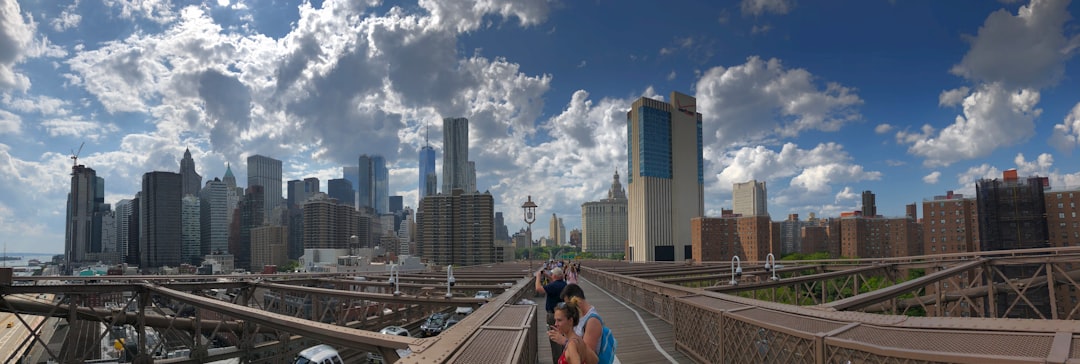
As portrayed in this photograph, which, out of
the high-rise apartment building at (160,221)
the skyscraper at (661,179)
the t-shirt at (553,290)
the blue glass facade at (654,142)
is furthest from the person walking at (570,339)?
the high-rise apartment building at (160,221)

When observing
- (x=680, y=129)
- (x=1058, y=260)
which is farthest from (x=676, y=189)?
(x=1058, y=260)

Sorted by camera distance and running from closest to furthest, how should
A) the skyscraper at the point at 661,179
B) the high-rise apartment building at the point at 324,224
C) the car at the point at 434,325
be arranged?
the car at the point at 434,325 < the skyscraper at the point at 661,179 < the high-rise apartment building at the point at 324,224

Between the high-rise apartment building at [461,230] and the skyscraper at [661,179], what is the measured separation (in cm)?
4198

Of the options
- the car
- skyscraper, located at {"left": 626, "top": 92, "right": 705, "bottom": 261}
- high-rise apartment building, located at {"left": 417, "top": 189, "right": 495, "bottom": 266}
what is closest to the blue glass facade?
skyscraper, located at {"left": 626, "top": 92, "right": 705, "bottom": 261}

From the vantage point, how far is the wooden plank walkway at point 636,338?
36.7 ft

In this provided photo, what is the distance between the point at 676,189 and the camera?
130 meters

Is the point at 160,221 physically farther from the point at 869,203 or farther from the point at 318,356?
the point at 869,203

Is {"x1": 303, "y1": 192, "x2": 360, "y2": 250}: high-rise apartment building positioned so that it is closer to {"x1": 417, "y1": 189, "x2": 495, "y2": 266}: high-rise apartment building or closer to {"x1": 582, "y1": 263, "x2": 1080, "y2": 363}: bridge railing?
{"x1": 417, "y1": 189, "x2": 495, "y2": 266}: high-rise apartment building

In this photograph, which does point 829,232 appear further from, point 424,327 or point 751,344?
point 751,344

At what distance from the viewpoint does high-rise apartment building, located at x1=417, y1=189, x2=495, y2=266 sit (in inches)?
5300

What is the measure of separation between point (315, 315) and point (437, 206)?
11842cm

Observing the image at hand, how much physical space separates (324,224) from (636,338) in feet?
628

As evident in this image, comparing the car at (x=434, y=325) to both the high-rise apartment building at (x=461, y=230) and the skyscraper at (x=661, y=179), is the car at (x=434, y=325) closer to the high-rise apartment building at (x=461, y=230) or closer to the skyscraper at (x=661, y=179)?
the skyscraper at (x=661, y=179)

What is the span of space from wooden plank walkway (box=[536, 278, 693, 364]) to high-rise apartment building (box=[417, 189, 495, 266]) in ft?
384
